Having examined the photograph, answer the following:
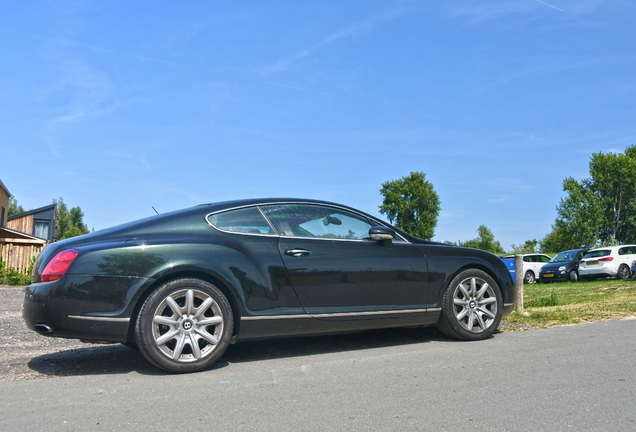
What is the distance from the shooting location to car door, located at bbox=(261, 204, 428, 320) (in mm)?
4887

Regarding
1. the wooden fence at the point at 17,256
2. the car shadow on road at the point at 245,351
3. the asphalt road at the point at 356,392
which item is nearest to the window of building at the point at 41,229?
the wooden fence at the point at 17,256

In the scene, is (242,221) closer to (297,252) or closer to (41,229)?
(297,252)

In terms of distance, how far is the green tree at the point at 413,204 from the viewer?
73.4m

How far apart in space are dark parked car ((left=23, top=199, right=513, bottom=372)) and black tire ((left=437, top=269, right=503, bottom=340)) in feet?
0.04

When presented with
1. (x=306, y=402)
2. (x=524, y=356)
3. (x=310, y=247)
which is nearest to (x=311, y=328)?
(x=310, y=247)

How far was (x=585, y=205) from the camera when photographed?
71438 mm

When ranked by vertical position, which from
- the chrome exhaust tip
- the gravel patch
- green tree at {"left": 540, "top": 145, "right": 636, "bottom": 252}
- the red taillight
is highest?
green tree at {"left": 540, "top": 145, "right": 636, "bottom": 252}

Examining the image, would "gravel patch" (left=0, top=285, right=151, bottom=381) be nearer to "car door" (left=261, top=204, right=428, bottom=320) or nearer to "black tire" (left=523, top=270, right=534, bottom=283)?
"car door" (left=261, top=204, right=428, bottom=320)

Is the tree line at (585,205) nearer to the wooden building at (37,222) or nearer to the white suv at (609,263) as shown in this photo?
the wooden building at (37,222)

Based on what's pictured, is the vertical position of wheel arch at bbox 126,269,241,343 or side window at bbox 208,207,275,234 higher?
side window at bbox 208,207,275,234

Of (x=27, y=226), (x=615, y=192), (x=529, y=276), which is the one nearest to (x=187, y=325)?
(x=529, y=276)

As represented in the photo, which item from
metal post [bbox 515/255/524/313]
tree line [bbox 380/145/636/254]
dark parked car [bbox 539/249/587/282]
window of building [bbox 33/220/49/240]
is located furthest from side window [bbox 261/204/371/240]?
tree line [bbox 380/145/636/254]

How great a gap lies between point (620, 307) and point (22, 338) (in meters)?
8.69

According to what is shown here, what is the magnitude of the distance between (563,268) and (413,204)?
4891 cm
